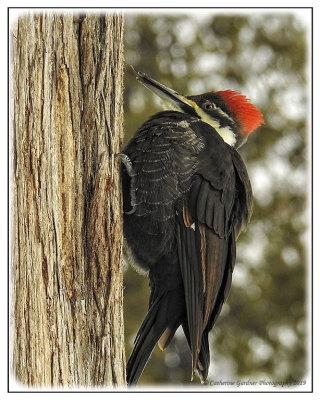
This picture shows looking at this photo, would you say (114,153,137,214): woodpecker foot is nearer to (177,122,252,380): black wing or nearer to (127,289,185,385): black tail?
(177,122,252,380): black wing

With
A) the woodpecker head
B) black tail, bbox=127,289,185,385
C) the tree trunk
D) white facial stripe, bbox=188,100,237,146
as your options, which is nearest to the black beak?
Answer: the woodpecker head

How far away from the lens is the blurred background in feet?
17.9

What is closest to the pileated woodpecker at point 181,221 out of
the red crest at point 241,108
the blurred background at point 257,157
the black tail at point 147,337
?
the black tail at point 147,337

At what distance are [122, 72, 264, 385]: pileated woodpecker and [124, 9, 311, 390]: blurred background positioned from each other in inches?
85.4

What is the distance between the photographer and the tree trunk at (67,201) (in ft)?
7.82

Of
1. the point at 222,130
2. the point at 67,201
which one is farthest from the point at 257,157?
the point at 67,201

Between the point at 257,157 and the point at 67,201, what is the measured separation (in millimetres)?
3452

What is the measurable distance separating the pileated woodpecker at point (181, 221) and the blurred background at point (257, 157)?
2169 millimetres

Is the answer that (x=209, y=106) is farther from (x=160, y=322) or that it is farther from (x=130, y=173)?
(x=160, y=322)

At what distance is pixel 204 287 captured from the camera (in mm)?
3152

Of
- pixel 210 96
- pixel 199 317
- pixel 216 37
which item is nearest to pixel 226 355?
pixel 199 317

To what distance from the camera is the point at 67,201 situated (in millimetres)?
2559

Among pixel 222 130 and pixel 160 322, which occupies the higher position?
pixel 222 130

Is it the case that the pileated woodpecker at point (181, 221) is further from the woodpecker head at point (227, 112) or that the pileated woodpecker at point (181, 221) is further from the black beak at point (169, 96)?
the woodpecker head at point (227, 112)
